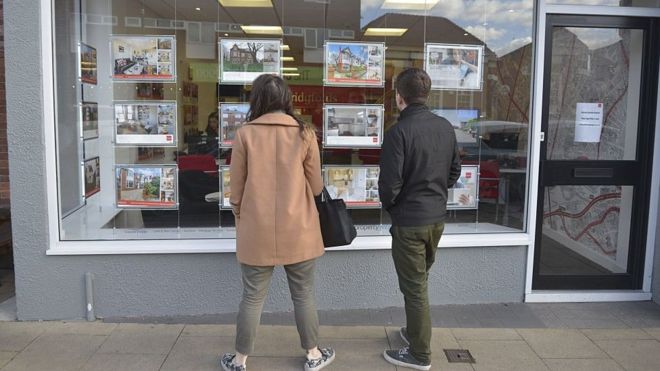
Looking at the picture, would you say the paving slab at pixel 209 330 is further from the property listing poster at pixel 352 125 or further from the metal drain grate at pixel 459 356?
the property listing poster at pixel 352 125

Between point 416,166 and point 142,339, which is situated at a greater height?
point 416,166

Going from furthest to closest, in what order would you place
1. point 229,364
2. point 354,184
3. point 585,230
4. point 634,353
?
point 585,230 < point 354,184 < point 634,353 < point 229,364

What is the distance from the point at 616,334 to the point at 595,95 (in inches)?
76.4

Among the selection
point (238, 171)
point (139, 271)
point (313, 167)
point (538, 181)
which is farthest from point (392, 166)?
point (139, 271)

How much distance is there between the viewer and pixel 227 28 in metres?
4.59

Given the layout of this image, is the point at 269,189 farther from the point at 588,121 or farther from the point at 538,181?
the point at 588,121

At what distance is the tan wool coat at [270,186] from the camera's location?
3.21 m

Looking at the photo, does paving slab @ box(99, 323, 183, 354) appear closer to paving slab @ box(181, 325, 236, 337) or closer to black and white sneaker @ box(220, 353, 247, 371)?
paving slab @ box(181, 325, 236, 337)

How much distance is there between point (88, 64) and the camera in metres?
4.50

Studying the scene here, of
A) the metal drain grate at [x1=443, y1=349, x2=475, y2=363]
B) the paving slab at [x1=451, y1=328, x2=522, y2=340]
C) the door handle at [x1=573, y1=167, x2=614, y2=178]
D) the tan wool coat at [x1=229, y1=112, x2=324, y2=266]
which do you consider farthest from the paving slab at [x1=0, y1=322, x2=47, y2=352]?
the door handle at [x1=573, y1=167, x2=614, y2=178]

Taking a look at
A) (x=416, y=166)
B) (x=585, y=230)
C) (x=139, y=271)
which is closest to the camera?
(x=416, y=166)

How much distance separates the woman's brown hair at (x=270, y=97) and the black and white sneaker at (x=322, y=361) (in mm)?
1407

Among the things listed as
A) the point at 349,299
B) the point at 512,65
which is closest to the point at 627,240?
the point at 512,65

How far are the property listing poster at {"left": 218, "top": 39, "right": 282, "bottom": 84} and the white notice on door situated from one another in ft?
8.54
